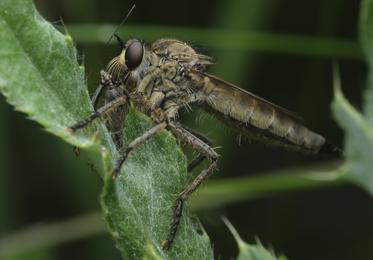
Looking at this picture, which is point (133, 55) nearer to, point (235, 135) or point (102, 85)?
point (102, 85)

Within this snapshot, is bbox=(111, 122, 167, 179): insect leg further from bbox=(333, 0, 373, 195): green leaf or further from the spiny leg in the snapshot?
bbox=(333, 0, 373, 195): green leaf

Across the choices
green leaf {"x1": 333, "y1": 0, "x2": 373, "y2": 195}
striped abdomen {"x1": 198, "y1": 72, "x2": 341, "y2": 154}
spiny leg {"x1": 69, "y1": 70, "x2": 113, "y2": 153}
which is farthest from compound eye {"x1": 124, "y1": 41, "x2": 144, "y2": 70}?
green leaf {"x1": 333, "y1": 0, "x2": 373, "y2": 195}

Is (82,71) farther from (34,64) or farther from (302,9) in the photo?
(302,9)

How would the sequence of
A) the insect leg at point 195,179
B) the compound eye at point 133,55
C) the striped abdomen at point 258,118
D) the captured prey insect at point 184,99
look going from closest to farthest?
the insect leg at point 195,179 < the captured prey insect at point 184,99 < the compound eye at point 133,55 < the striped abdomen at point 258,118

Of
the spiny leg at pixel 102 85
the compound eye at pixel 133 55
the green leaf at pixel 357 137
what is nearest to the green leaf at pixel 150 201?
the spiny leg at pixel 102 85

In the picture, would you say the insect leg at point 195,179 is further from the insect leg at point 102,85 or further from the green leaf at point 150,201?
the insect leg at point 102,85
